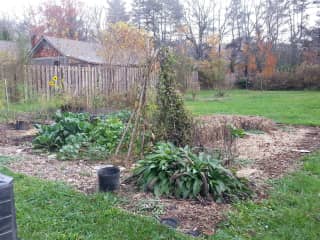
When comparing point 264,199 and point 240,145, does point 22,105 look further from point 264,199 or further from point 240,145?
point 264,199

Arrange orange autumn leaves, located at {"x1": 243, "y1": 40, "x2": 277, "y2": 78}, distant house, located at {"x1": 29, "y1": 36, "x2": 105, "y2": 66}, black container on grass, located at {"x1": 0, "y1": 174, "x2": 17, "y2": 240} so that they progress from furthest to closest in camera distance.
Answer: orange autumn leaves, located at {"x1": 243, "y1": 40, "x2": 277, "y2": 78} → distant house, located at {"x1": 29, "y1": 36, "x2": 105, "y2": 66} → black container on grass, located at {"x1": 0, "y1": 174, "x2": 17, "y2": 240}

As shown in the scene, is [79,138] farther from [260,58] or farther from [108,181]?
[260,58]

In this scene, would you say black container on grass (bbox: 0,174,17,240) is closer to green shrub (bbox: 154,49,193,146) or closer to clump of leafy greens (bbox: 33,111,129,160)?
clump of leafy greens (bbox: 33,111,129,160)

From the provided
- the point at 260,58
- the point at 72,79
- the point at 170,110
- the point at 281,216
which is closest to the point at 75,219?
the point at 281,216

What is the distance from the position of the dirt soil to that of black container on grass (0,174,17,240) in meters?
1.31

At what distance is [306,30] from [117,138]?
27148 mm

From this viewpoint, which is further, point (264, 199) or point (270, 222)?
point (264, 199)

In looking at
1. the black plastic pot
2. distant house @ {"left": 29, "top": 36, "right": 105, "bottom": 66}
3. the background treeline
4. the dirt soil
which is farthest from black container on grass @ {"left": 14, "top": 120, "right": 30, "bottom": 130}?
the background treeline

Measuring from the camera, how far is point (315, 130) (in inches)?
286

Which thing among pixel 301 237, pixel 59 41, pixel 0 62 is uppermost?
pixel 59 41

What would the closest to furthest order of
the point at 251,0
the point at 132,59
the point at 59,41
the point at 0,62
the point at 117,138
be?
1. the point at 117,138
2. the point at 0,62
3. the point at 132,59
4. the point at 59,41
5. the point at 251,0

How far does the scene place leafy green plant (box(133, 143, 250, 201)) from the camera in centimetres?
325

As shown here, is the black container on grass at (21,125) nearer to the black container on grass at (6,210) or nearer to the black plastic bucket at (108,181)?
the black plastic bucket at (108,181)

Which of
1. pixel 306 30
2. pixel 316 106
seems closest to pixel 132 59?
pixel 316 106
